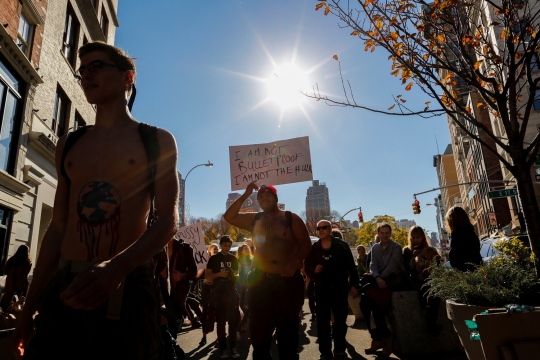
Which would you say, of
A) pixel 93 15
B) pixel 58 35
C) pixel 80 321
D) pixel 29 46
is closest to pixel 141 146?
pixel 80 321

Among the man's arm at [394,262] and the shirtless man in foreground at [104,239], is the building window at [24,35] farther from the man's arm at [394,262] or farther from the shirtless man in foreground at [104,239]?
the man's arm at [394,262]

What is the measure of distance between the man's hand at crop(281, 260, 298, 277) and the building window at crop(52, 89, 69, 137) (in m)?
13.7

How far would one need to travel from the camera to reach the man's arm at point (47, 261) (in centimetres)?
174

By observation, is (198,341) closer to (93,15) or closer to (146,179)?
(146,179)

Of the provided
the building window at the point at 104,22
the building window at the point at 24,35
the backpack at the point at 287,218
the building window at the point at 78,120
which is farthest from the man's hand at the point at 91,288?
the building window at the point at 104,22

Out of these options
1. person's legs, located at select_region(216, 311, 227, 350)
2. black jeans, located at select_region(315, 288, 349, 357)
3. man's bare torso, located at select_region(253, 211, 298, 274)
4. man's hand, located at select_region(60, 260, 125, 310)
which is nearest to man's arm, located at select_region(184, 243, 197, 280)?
person's legs, located at select_region(216, 311, 227, 350)

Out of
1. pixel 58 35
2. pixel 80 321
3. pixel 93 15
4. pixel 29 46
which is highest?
pixel 93 15

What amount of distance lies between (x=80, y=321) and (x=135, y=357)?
0.28m

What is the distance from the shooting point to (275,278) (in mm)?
3627

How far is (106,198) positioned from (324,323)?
4.22 metres

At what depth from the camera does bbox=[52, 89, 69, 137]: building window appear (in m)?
14.4

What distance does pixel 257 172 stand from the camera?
6.11 metres

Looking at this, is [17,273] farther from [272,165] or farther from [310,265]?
[310,265]

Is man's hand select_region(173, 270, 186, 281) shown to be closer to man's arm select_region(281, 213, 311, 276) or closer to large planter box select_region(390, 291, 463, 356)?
man's arm select_region(281, 213, 311, 276)
